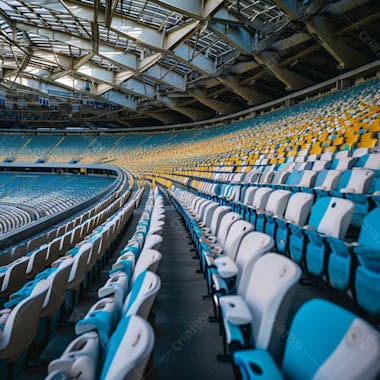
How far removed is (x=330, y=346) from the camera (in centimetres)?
116

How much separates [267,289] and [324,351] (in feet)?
1.71

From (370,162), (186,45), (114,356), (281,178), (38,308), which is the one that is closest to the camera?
(114,356)

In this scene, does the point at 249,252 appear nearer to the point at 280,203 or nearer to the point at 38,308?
the point at 38,308

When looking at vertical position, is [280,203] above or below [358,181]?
below

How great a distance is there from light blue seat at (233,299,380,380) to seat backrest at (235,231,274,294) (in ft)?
2.29

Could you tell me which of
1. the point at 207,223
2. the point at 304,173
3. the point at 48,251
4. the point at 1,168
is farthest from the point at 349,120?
the point at 1,168

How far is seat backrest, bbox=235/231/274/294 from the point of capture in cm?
207

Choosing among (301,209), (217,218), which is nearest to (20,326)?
(217,218)

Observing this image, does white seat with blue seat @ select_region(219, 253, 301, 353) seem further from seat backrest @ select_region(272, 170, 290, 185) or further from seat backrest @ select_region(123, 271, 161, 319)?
seat backrest @ select_region(272, 170, 290, 185)

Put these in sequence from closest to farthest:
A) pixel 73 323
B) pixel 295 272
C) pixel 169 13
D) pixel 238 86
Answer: pixel 295 272, pixel 73 323, pixel 169 13, pixel 238 86

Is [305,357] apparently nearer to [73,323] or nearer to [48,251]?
[73,323]

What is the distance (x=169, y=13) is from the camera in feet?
48.6

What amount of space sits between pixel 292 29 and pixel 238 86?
7.74 metres

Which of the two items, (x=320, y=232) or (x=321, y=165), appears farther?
(x=321, y=165)
